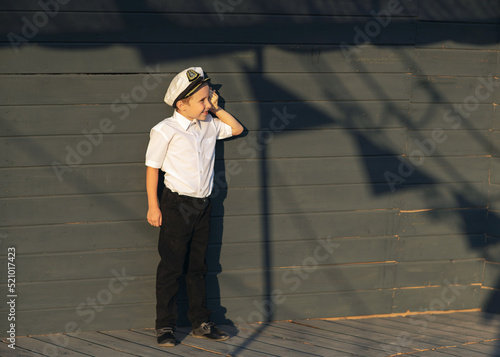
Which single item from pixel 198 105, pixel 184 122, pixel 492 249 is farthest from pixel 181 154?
pixel 492 249

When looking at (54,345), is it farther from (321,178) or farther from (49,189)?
(321,178)

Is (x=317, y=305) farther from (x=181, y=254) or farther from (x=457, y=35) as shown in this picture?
(x=457, y=35)

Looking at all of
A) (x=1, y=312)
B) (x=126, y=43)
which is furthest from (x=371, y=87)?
(x=1, y=312)

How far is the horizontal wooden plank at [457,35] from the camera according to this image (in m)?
4.77

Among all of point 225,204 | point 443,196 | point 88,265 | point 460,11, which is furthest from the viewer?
point 443,196

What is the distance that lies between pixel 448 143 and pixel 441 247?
2.64ft

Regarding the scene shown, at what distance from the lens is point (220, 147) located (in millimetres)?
4621

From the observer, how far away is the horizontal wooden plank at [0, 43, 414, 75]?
427cm

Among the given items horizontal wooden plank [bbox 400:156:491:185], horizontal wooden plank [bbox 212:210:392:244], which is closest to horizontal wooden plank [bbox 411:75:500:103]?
horizontal wooden plank [bbox 400:156:491:185]

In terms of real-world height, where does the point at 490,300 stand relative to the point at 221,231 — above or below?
below

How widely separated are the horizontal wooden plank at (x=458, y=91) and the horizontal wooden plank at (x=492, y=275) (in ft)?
3.96

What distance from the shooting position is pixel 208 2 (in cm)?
441

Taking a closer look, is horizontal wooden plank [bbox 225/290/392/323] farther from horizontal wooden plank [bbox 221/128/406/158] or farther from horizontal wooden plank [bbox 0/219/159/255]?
horizontal wooden plank [bbox 221/128/406/158]

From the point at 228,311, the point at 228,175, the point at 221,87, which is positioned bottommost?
the point at 228,311
